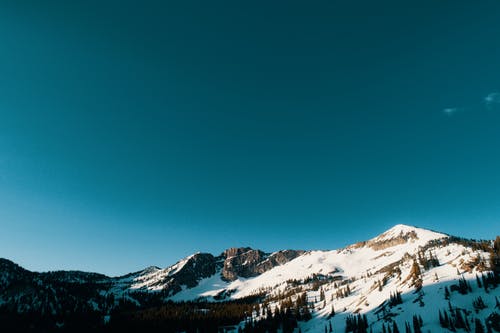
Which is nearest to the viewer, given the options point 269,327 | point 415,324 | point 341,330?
point 415,324

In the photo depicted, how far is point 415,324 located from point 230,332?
120m

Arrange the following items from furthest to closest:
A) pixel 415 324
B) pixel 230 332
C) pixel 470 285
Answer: pixel 230 332 → pixel 470 285 → pixel 415 324

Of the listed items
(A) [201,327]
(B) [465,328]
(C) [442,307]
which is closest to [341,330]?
(C) [442,307]

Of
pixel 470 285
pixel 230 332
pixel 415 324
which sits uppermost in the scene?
pixel 470 285

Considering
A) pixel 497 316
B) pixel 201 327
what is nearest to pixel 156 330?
pixel 201 327

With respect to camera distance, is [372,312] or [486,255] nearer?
[372,312]

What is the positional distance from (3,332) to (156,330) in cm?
10616

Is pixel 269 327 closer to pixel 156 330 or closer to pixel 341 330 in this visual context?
pixel 341 330

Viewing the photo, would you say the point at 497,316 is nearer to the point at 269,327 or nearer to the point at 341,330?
the point at 341,330

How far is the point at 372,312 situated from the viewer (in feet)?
566

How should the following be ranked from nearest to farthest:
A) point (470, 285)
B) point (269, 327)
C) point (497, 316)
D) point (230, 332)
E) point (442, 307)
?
point (497, 316) < point (442, 307) < point (470, 285) < point (269, 327) < point (230, 332)

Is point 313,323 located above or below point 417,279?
below

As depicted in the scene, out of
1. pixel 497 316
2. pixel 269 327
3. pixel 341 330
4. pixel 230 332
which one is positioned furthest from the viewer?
pixel 230 332

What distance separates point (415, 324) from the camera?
408 ft
